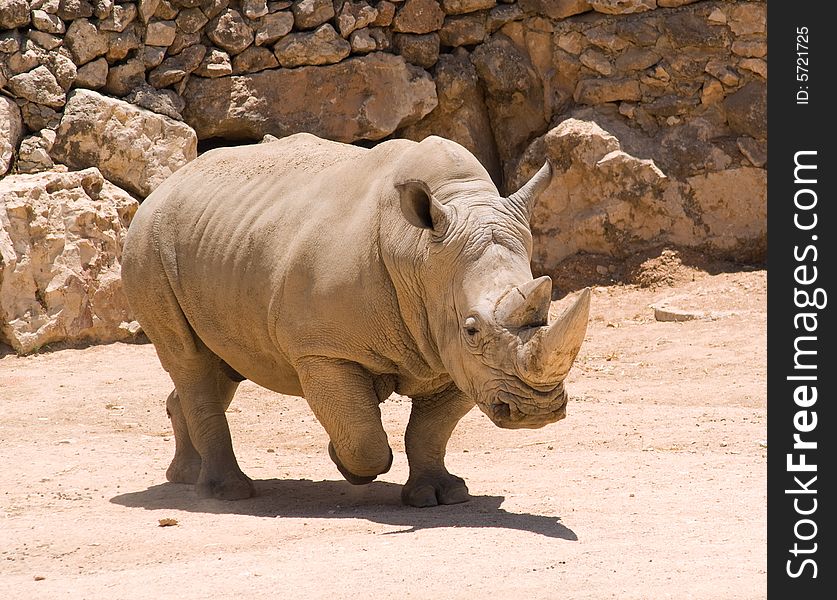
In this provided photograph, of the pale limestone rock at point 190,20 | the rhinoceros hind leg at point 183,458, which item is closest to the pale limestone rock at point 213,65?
the pale limestone rock at point 190,20

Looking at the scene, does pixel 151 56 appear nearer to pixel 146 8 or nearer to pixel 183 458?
pixel 146 8

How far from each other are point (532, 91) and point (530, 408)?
33.3 ft

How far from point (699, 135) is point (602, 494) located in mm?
8971

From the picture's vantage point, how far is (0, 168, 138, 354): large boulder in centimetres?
1205

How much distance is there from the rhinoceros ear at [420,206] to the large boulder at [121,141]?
7.74 m

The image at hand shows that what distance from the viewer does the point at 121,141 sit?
510 inches

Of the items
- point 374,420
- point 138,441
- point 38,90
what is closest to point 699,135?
point 38,90

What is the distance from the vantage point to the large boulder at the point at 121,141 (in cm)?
1280

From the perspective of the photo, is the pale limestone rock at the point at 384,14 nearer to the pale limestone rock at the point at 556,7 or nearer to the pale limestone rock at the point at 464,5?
the pale limestone rock at the point at 464,5

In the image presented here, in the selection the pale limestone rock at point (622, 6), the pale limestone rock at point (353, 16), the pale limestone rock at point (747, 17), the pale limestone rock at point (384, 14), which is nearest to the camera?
the pale limestone rock at point (353, 16)

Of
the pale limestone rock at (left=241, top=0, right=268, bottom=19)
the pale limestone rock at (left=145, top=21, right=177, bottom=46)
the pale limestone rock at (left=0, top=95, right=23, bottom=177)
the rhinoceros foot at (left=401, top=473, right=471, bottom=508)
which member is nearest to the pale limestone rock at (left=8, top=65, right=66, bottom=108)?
the pale limestone rock at (left=0, top=95, right=23, bottom=177)

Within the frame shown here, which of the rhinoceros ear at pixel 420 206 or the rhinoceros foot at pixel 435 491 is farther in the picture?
the rhinoceros foot at pixel 435 491

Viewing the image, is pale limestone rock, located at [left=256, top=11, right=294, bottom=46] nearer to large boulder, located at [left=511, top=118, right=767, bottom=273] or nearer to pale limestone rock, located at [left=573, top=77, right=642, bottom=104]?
large boulder, located at [left=511, top=118, right=767, bottom=273]
